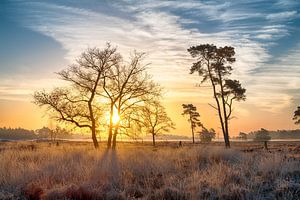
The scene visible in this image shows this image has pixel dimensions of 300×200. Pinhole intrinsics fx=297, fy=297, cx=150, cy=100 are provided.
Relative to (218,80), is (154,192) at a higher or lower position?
lower

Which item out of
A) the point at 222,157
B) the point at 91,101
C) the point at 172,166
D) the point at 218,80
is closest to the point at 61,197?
the point at 172,166

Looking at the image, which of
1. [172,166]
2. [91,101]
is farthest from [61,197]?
[91,101]

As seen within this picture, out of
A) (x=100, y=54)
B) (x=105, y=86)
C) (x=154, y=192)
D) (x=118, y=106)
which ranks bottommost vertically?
(x=154, y=192)

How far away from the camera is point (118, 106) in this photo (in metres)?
28.5

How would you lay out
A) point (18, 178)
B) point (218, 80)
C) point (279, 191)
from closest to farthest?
point (279, 191) → point (18, 178) → point (218, 80)

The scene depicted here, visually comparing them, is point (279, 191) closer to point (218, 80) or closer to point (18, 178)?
point (18, 178)

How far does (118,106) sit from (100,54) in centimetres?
519

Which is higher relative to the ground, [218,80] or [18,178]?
[218,80]

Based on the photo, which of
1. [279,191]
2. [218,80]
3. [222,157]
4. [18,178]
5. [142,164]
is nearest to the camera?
[279,191]

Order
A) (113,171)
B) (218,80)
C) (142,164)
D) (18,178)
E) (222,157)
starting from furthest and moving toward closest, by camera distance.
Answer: (218,80), (222,157), (142,164), (113,171), (18,178)

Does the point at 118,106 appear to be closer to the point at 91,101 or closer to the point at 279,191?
the point at 91,101

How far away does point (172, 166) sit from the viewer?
34.4ft

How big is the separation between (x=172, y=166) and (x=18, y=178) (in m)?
4.98

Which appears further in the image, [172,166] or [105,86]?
[105,86]
